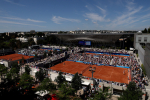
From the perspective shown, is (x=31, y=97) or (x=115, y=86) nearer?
(x=31, y=97)

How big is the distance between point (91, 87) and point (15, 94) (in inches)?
392

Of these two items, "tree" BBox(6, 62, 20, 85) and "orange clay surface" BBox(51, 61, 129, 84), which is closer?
"tree" BBox(6, 62, 20, 85)

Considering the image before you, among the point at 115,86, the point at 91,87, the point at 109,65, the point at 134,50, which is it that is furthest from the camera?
the point at 134,50

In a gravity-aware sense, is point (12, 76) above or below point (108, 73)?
above

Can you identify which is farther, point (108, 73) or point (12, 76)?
point (108, 73)

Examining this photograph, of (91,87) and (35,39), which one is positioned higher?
(35,39)

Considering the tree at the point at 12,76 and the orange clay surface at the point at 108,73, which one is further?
the orange clay surface at the point at 108,73

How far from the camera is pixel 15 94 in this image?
11.0m

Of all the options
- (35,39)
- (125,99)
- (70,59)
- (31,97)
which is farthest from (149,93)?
(35,39)

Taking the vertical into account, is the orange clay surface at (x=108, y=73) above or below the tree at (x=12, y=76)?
below

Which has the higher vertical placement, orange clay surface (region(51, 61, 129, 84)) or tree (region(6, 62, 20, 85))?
tree (region(6, 62, 20, 85))

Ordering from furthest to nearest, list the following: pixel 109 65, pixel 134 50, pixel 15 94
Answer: pixel 134 50
pixel 109 65
pixel 15 94

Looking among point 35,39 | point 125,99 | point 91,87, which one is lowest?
point 91,87

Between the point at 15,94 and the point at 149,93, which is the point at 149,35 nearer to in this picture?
the point at 149,93
